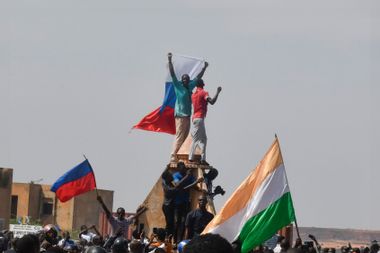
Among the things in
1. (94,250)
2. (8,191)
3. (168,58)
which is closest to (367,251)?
(168,58)

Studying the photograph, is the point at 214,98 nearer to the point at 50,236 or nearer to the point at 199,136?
the point at 199,136

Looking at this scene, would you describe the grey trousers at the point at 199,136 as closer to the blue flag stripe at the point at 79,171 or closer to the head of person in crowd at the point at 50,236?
the blue flag stripe at the point at 79,171

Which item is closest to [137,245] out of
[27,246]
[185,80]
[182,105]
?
[27,246]

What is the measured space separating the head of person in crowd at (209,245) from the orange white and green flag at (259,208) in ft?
29.2

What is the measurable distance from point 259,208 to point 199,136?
8751mm

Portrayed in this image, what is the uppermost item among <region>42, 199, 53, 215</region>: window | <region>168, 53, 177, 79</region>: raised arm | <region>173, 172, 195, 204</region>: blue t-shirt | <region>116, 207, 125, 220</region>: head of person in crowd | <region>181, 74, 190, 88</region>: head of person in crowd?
<region>168, 53, 177, 79</region>: raised arm

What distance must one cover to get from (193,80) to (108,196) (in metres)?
35.0

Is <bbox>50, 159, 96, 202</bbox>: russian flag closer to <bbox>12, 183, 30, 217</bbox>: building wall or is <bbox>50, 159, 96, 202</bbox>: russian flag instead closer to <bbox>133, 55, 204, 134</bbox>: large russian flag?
<bbox>133, 55, 204, 134</bbox>: large russian flag

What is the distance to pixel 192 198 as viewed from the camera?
86.0 feet

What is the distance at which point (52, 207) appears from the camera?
61.2m

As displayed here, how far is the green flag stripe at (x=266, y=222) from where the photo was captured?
57.6 feet

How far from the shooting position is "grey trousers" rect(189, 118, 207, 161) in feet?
86.9

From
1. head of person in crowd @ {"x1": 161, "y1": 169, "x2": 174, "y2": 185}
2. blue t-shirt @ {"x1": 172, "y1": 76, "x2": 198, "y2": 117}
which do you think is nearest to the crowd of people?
head of person in crowd @ {"x1": 161, "y1": 169, "x2": 174, "y2": 185}

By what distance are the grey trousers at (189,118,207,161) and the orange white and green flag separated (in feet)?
26.6
